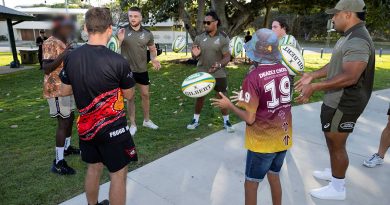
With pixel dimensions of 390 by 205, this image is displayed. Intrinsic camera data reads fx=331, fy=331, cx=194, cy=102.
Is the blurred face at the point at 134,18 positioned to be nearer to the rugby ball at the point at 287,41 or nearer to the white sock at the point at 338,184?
the rugby ball at the point at 287,41

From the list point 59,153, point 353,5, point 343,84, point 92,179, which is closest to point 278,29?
point 353,5

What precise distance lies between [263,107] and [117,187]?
1.37m

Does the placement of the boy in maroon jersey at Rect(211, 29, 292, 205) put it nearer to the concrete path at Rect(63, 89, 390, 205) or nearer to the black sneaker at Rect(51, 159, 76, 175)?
the concrete path at Rect(63, 89, 390, 205)

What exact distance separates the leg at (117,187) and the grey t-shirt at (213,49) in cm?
297

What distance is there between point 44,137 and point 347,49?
15.4 ft

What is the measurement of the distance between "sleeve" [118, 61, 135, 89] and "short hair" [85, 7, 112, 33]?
1.01 ft

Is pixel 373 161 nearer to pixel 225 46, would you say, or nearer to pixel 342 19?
pixel 342 19

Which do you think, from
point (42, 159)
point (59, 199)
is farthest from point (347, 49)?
point (42, 159)

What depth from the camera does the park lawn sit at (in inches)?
144

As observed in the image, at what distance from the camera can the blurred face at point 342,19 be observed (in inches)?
122

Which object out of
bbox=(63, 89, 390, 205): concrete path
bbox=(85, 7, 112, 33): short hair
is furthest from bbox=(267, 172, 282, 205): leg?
bbox=(85, 7, 112, 33): short hair

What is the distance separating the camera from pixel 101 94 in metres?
2.54

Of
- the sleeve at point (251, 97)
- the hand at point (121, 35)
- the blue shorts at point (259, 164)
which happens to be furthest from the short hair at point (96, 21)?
the hand at point (121, 35)

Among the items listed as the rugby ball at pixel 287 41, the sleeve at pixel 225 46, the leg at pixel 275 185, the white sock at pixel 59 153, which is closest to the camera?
the leg at pixel 275 185
